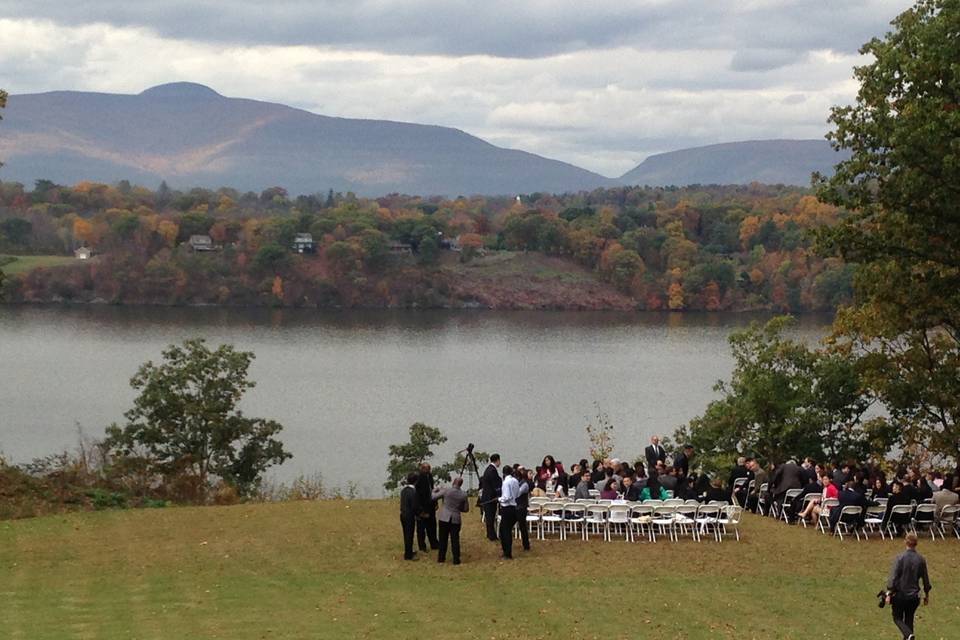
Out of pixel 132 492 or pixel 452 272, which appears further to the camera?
pixel 452 272

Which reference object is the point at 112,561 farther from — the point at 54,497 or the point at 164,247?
the point at 164,247

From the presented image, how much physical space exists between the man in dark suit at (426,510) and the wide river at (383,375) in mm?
19992

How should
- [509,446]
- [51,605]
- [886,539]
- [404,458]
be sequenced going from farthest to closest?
[509,446]
[404,458]
[886,539]
[51,605]

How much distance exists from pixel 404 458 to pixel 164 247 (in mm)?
119130

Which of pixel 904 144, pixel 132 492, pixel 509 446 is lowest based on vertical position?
pixel 509 446

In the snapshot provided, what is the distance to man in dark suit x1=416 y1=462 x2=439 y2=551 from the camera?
1861cm

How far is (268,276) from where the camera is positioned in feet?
453

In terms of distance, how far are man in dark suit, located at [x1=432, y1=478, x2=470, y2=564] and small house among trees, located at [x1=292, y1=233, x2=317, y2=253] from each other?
12836cm

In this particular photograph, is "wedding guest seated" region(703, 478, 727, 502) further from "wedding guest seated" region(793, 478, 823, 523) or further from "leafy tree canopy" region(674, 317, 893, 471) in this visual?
"leafy tree canopy" region(674, 317, 893, 471)

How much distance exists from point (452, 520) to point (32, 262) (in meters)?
133

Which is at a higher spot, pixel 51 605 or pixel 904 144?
pixel 904 144

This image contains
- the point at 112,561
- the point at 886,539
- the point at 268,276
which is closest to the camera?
the point at 112,561

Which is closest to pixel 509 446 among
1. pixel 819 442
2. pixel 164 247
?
pixel 819 442

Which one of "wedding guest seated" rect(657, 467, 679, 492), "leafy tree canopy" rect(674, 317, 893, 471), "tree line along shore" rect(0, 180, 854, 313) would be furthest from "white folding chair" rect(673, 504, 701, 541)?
"tree line along shore" rect(0, 180, 854, 313)
